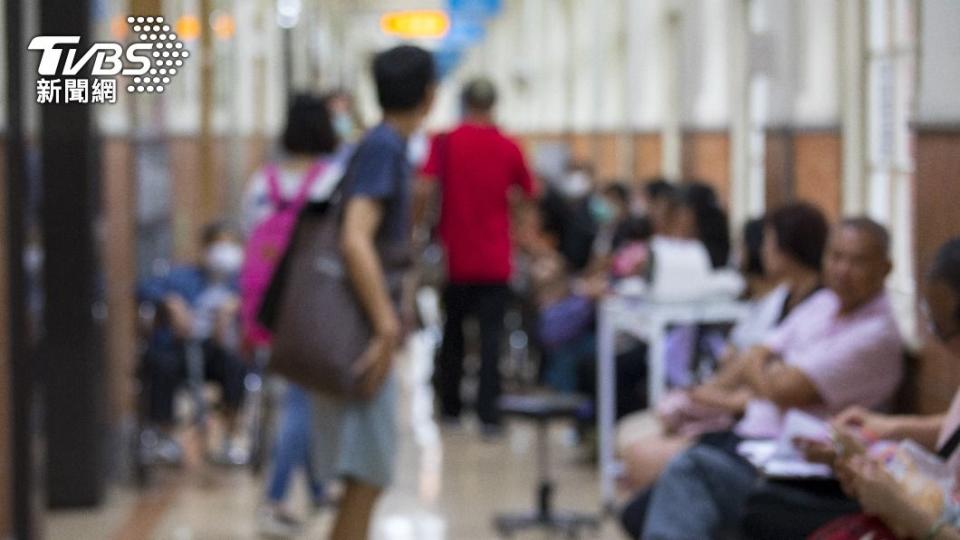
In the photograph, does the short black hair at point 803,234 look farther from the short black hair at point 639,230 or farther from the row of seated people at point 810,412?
the short black hair at point 639,230

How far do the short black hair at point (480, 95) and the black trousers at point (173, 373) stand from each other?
1760 millimetres

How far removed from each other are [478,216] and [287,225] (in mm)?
2383

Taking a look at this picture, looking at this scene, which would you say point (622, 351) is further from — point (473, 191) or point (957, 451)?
point (957, 451)

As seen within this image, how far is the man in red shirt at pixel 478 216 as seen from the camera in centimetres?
966

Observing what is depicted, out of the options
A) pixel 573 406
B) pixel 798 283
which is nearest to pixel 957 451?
pixel 798 283

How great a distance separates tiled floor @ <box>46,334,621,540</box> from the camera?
7.75 m

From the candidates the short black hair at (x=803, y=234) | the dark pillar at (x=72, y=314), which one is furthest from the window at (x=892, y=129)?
the dark pillar at (x=72, y=314)

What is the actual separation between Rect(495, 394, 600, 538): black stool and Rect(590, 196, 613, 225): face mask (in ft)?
14.3

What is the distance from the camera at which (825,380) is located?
17.9ft

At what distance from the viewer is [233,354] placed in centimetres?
944

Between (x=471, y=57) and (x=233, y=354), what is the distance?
34862mm

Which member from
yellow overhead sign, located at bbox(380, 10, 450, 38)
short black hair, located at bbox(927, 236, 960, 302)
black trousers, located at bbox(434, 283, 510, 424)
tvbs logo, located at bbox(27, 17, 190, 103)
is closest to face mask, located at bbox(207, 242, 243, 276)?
black trousers, located at bbox(434, 283, 510, 424)

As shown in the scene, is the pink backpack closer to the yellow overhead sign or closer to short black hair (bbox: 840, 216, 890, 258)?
short black hair (bbox: 840, 216, 890, 258)

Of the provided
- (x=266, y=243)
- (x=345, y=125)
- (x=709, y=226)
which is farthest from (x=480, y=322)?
(x=345, y=125)
